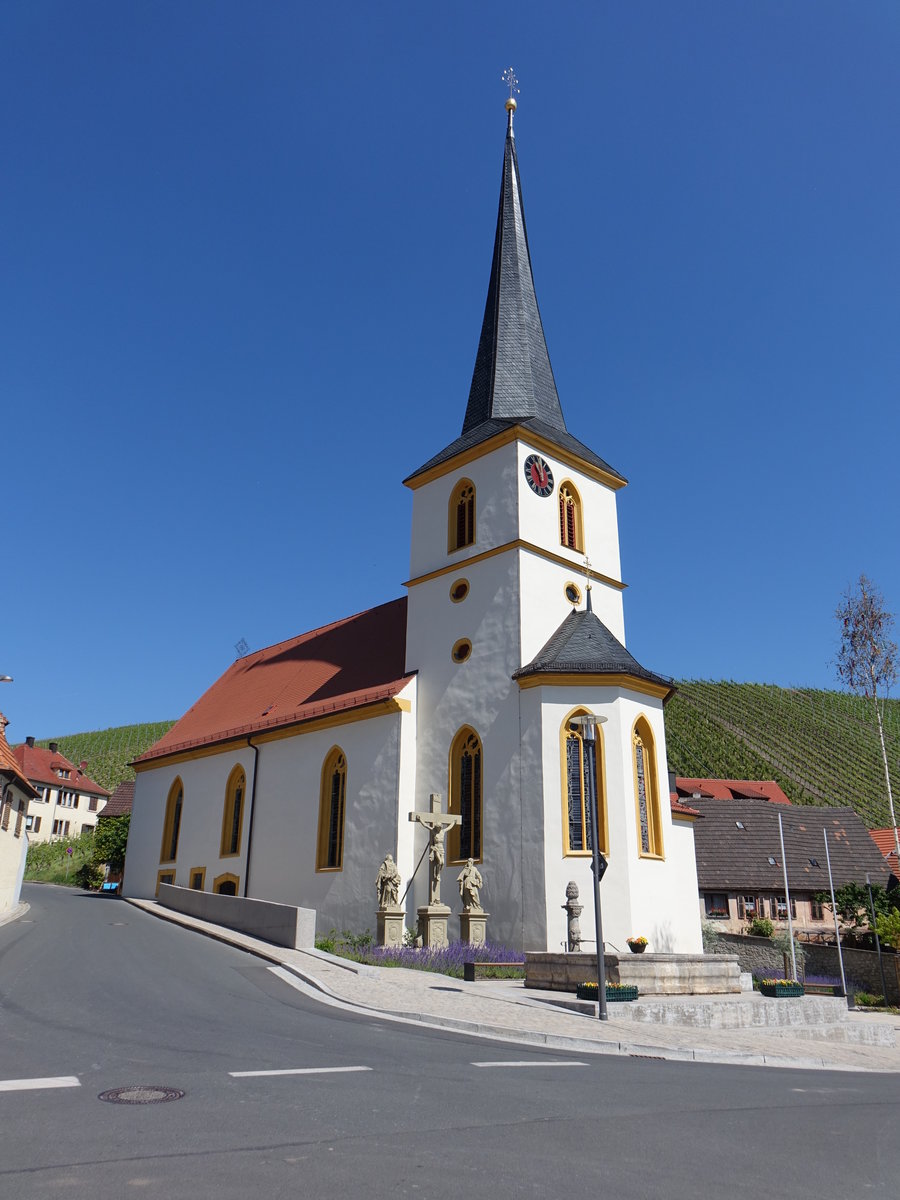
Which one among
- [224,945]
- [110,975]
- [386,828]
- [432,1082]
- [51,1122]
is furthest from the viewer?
[386,828]

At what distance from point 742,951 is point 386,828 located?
50.0ft

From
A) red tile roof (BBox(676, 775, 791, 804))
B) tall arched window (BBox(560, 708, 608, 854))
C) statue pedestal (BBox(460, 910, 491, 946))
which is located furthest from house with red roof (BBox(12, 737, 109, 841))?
tall arched window (BBox(560, 708, 608, 854))

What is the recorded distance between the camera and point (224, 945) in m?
19.6

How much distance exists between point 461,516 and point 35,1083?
71.4 ft

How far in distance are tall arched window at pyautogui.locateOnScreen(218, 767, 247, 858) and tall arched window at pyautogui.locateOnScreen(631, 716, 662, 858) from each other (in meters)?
14.1

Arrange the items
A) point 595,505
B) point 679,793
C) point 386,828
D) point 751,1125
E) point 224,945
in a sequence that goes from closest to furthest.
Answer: point 751,1125
point 224,945
point 386,828
point 595,505
point 679,793

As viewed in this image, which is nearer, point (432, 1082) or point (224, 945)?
point (432, 1082)

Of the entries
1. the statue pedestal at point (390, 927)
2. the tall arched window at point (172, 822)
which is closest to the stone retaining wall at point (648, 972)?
the statue pedestal at point (390, 927)

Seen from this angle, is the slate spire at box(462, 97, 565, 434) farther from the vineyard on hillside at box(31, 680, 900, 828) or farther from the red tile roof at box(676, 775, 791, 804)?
the vineyard on hillside at box(31, 680, 900, 828)

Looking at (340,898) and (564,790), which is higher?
(564,790)

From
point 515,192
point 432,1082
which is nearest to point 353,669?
point 515,192

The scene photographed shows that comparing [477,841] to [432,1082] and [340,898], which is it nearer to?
[340,898]

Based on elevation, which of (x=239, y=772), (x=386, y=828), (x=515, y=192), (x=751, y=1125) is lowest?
(x=751, y=1125)

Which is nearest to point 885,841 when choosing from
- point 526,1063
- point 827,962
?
point 827,962
